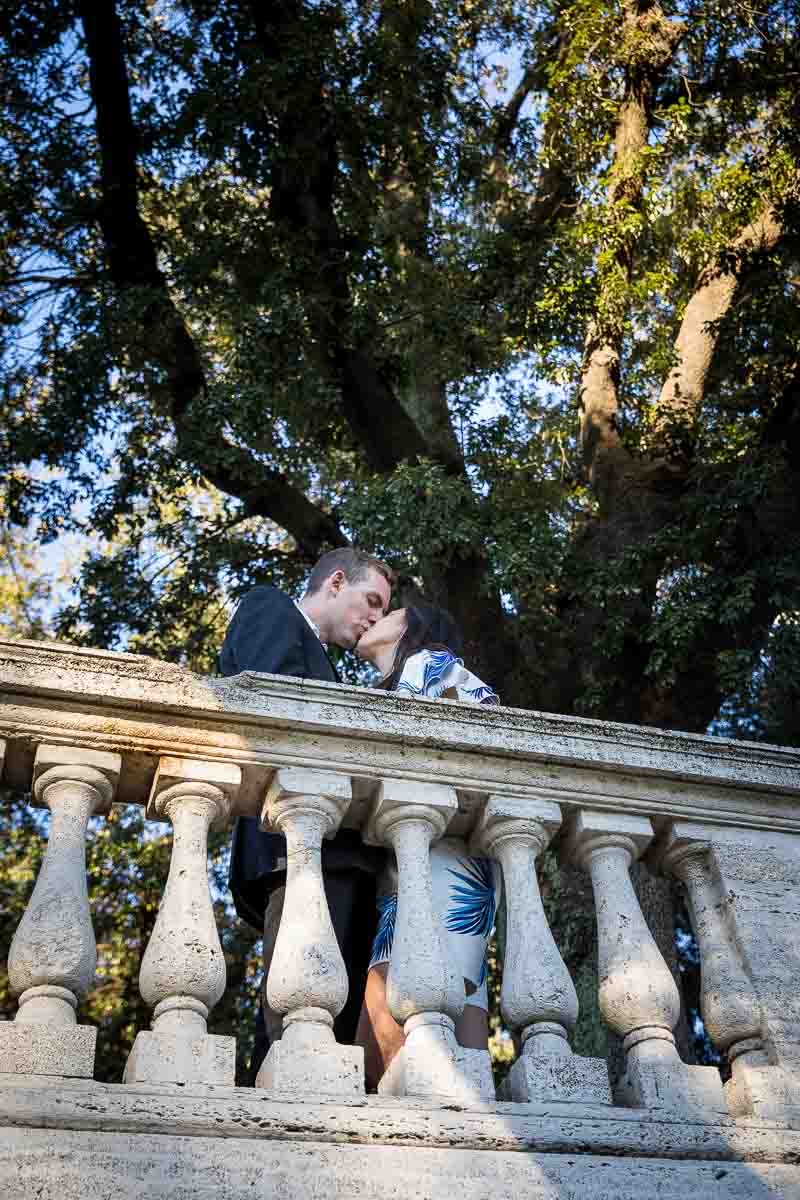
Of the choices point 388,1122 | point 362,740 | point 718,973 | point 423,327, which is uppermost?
point 423,327

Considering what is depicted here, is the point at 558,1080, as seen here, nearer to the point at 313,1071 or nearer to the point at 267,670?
the point at 313,1071

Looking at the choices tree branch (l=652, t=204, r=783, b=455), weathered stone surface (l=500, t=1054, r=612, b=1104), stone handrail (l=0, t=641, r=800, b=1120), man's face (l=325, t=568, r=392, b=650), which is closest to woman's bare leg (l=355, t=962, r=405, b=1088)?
stone handrail (l=0, t=641, r=800, b=1120)

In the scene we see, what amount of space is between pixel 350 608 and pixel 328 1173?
265 cm

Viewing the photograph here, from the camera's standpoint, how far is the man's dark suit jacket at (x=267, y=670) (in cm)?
415

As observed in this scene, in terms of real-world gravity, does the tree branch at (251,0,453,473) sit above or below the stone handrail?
above

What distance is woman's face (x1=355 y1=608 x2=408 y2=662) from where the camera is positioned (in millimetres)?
5246

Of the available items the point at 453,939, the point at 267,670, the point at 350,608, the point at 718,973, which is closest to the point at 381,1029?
the point at 453,939

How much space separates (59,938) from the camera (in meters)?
3.22

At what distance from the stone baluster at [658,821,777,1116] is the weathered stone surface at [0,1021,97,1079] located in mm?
1715

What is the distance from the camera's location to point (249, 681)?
3.90 metres

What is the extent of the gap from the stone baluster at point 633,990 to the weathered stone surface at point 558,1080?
140 millimetres

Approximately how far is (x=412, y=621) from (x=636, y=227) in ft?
20.6

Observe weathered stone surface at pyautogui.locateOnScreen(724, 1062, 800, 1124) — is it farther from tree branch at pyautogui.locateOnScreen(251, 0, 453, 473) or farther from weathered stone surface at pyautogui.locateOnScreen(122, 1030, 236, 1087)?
tree branch at pyautogui.locateOnScreen(251, 0, 453, 473)

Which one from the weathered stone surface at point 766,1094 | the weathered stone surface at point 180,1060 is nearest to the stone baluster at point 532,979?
the weathered stone surface at point 766,1094
